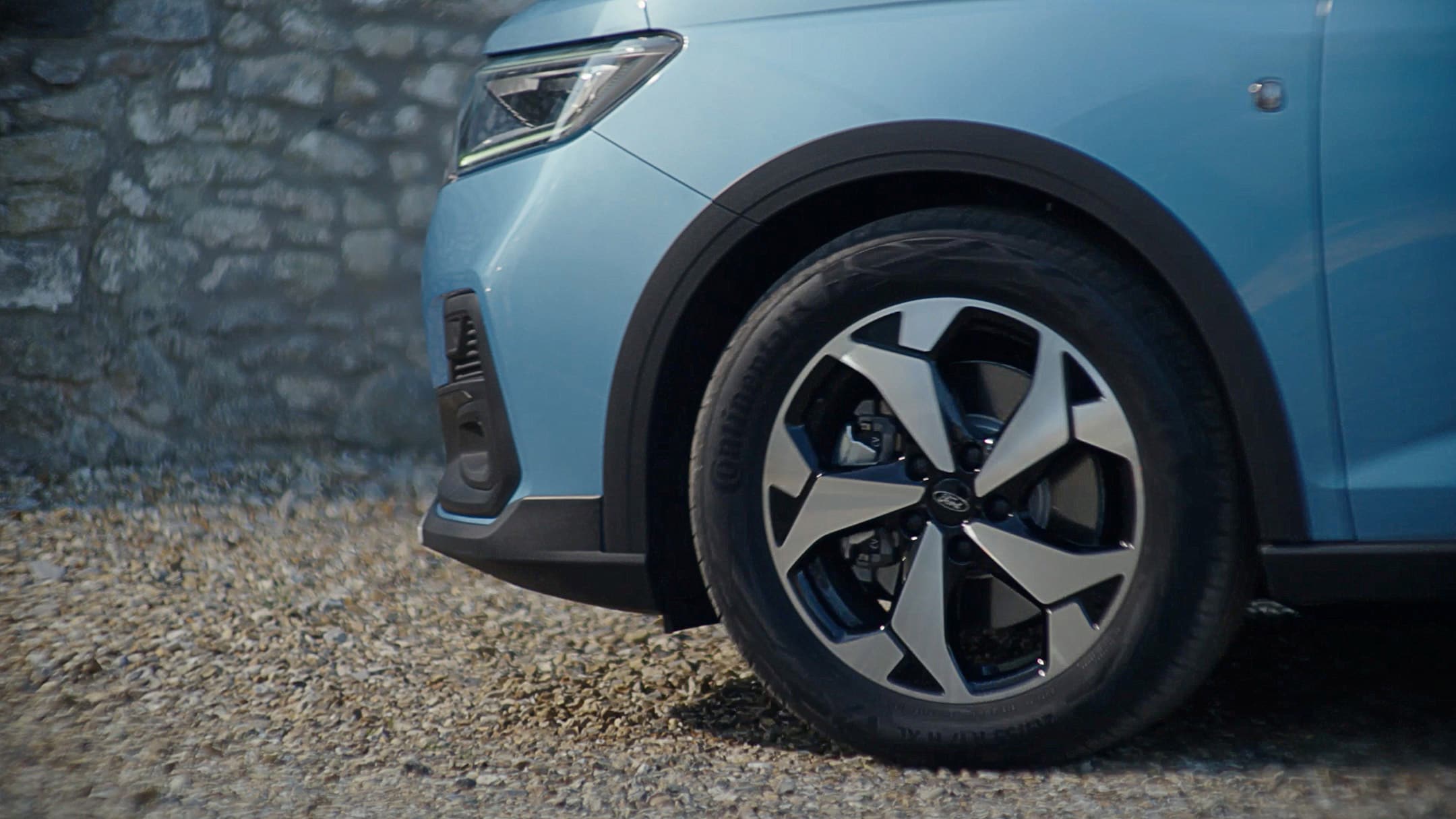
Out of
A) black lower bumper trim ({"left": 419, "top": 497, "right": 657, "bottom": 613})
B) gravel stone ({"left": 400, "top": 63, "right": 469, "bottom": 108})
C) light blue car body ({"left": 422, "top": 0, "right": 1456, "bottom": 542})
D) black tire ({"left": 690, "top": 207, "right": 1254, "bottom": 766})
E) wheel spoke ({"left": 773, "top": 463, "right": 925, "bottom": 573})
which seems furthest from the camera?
gravel stone ({"left": 400, "top": 63, "right": 469, "bottom": 108})

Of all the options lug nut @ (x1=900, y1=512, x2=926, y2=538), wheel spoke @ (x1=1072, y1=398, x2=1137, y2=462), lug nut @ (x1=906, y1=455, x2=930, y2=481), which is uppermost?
wheel spoke @ (x1=1072, y1=398, x2=1137, y2=462)

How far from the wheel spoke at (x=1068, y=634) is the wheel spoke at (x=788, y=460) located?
46cm

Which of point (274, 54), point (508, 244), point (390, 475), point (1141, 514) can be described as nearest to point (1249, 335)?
point (1141, 514)

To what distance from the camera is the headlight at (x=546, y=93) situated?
2.21m

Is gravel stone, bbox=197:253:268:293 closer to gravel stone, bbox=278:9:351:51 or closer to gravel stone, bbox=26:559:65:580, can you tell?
gravel stone, bbox=278:9:351:51

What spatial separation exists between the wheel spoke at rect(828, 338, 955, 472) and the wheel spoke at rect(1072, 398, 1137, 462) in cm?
20

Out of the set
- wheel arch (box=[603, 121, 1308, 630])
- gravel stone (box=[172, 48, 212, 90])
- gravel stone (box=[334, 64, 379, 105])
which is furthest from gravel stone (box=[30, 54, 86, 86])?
wheel arch (box=[603, 121, 1308, 630])

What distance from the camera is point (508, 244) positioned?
2.26 meters

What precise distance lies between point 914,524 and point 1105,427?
1.12ft

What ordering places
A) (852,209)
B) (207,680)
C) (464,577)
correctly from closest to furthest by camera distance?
(852,209), (207,680), (464,577)

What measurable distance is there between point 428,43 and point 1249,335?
3.78 m

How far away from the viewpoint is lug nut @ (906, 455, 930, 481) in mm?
2129

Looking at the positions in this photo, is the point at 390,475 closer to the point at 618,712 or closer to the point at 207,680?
the point at 207,680

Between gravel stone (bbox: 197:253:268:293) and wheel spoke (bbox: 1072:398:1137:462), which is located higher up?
gravel stone (bbox: 197:253:268:293)
